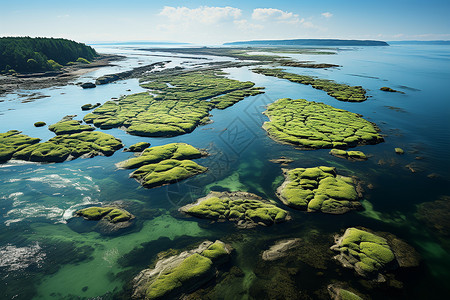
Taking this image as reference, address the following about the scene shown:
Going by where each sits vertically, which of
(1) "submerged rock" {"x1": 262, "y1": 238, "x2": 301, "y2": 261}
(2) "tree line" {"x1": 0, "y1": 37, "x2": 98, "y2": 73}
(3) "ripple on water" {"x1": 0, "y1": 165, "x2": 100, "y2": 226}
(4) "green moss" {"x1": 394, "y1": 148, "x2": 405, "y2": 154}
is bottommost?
(3) "ripple on water" {"x1": 0, "y1": 165, "x2": 100, "y2": 226}

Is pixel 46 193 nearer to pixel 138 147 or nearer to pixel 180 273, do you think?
pixel 138 147

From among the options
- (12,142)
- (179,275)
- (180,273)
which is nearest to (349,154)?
(180,273)

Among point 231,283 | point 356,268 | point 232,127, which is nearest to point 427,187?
point 356,268

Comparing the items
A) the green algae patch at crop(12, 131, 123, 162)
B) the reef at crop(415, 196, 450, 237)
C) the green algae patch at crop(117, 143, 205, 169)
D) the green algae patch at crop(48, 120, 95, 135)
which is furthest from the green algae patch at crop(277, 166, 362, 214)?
the green algae patch at crop(48, 120, 95, 135)

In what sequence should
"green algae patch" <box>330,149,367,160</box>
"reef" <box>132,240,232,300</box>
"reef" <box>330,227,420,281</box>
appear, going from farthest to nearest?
1. "green algae patch" <box>330,149,367,160</box>
2. "reef" <box>330,227,420,281</box>
3. "reef" <box>132,240,232,300</box>

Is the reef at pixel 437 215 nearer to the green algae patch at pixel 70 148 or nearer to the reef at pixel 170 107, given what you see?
the reef at pixel 170 107

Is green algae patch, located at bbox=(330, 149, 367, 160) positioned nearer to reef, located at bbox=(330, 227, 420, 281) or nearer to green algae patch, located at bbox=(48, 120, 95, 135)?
reef, located at bbox=(330, 227, 420, 281)
